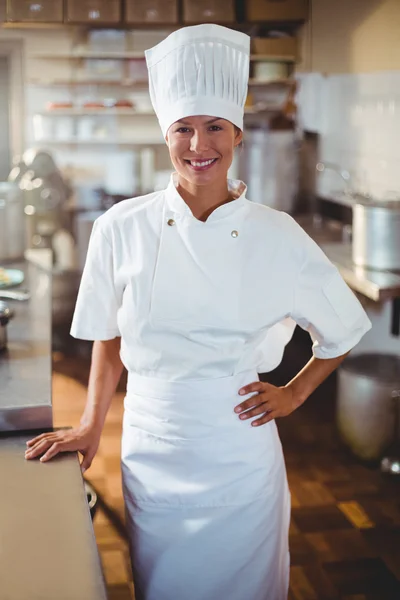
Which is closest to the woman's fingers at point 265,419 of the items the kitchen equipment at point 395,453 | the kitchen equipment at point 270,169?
the kitchen equipment at point 395,453

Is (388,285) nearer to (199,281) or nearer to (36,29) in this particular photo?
(199,281)

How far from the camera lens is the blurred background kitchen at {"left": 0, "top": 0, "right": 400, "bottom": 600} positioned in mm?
2664

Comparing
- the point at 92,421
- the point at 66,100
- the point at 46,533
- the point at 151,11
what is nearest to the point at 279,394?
the point at 92,421

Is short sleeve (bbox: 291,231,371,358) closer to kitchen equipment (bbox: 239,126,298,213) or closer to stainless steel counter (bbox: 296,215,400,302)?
stainless steel counter (bbox: 296,215,400,302)

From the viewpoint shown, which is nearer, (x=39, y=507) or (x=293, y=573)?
(x=39, y=507)

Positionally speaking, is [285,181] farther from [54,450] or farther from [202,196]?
[54,450]

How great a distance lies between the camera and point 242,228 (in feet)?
4.71

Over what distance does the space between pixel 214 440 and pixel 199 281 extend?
316 millimetres

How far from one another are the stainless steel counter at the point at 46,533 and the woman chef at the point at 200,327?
13cm

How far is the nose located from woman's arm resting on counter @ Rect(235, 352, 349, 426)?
1.55ft

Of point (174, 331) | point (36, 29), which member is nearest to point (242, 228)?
point (174, 331)

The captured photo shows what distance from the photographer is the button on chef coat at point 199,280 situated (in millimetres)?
1410

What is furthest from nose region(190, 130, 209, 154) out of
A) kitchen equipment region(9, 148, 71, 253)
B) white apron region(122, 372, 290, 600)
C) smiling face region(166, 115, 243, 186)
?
kitchen equipment region(9, 148, 71, 253)

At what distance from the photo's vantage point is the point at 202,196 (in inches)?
57.5
